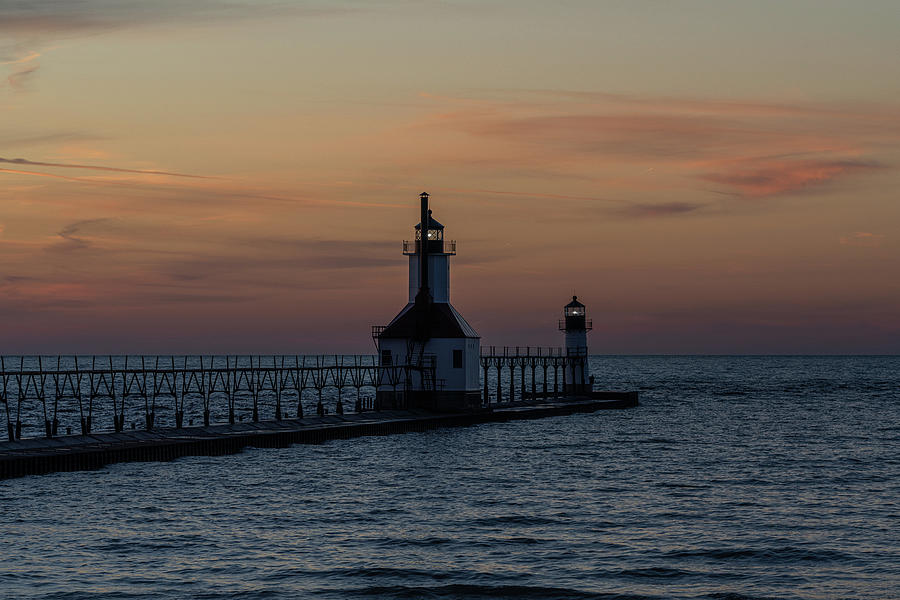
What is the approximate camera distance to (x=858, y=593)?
2738cm

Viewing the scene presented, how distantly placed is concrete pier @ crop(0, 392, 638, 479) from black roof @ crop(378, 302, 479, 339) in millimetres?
5393

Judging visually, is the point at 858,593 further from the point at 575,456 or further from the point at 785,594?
the point at 575,456

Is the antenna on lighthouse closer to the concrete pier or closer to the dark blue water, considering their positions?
the concrete pier

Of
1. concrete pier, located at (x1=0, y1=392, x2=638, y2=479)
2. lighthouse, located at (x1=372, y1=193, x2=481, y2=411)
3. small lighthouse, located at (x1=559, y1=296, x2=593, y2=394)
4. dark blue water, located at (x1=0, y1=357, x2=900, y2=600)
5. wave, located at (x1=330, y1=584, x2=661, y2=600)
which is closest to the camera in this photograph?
wave, located at (x1=330, y1=584, x2=661, y2=600)

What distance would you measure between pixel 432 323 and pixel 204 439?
24.4m

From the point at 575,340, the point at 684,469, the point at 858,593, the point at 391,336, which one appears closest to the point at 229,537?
the point at 858,593

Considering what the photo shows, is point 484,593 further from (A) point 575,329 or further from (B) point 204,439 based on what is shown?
(A) point 575,329

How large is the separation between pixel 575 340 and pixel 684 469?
47910 millimetres

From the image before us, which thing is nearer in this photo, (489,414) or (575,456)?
(575,456)

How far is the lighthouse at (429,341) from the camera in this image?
241ft

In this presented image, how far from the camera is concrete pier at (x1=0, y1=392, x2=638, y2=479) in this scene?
44219mm

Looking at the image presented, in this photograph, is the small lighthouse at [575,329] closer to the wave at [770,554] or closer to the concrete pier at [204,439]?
the concrete pier at [204,439]

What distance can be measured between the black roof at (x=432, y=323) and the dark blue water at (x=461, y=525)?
12801mm

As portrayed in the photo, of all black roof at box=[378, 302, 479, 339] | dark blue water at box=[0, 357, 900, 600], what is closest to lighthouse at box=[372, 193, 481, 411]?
black roof at box=[378, 302, 479, 339]
